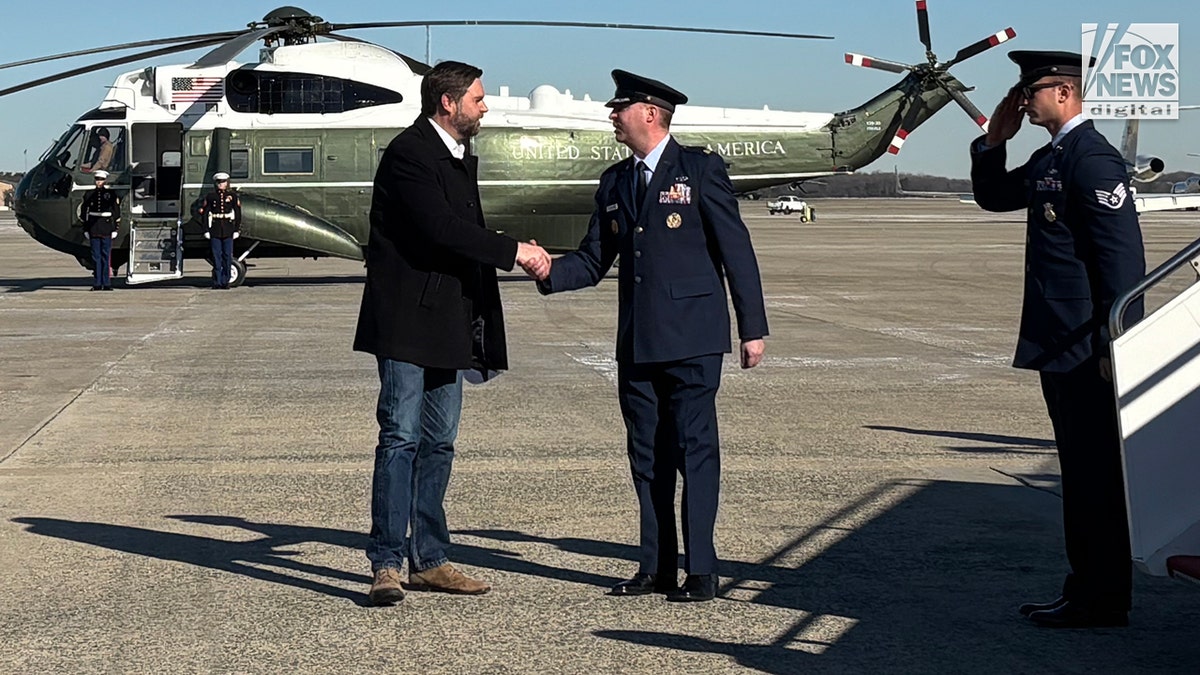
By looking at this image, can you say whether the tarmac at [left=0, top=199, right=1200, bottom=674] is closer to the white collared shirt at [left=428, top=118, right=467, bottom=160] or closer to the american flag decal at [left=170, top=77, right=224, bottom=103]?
the white collared shirt at [left=428, top=118, right=467, bottom=160]

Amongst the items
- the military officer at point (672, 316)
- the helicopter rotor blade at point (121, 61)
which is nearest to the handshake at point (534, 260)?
the military officer at point (672, 316)

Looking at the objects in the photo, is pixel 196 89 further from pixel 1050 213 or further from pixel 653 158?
pixel 1050 213

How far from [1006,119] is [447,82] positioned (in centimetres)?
211

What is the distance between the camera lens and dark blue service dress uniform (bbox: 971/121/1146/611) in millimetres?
5359

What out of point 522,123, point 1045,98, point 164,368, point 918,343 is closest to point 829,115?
point 522,123

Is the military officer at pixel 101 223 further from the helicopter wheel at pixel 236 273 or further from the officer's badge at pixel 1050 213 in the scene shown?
the officer's badge at pixel 1050 213

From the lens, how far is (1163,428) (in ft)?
15.1

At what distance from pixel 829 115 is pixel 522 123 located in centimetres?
511

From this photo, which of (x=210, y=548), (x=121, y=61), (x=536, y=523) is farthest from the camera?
(x=121, y=61)

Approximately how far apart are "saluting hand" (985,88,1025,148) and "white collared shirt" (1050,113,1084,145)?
18cm

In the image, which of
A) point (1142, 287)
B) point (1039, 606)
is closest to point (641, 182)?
point (1142, 287)

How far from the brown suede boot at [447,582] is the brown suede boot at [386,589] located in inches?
7.2

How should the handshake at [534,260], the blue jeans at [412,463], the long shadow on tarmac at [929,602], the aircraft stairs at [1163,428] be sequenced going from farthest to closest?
the handshake at [534,260]
the blue jeans at [412,463]
the long shadow on tarmac at [929,602]
the aircraft stairs at [1163,428]

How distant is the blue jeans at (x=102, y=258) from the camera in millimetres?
23094
